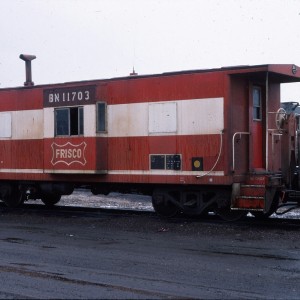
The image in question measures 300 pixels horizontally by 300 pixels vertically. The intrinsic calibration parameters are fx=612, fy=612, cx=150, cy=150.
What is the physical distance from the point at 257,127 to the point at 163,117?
2.37 metres

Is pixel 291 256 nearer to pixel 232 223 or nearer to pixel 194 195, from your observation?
pixel 232 223

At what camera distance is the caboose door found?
49.1 feet

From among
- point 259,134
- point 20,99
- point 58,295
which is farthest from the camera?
point 20,99

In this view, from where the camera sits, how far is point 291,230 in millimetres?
13047

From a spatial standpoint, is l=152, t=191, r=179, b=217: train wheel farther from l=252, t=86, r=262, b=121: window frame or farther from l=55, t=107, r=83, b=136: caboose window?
l=252, t=86, r=262, b=121: window frame

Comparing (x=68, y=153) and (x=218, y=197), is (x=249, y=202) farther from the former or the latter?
(x=68, y=153)

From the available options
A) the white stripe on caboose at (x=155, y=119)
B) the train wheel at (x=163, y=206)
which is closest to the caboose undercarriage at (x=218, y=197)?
the train wheel at (x=163, y=206)

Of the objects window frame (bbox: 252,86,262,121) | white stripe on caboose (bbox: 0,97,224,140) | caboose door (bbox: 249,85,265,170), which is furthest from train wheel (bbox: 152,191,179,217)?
window frame (bbox: 252,86,262,121)

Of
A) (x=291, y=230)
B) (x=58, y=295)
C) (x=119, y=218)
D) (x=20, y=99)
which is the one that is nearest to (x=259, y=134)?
(x=291, y=230)

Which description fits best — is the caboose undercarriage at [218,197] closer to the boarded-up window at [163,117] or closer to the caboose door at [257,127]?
the caboose door at [257,127]

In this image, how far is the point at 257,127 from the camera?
600 inches

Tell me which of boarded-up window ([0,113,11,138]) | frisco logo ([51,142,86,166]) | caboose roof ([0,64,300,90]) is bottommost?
frisco logo ([51,142,86,166])

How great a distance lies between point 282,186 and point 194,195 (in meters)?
2.14

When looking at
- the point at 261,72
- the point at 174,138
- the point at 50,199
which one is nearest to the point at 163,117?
the point at 174,138
